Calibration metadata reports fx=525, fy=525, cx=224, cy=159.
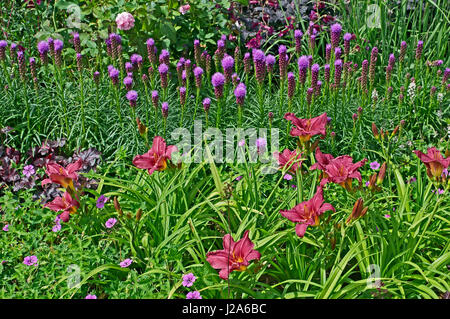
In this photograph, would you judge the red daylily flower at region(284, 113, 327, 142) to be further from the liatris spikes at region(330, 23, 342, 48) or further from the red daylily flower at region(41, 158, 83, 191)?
the liatris spikes at region(330, 23, 342, 48)

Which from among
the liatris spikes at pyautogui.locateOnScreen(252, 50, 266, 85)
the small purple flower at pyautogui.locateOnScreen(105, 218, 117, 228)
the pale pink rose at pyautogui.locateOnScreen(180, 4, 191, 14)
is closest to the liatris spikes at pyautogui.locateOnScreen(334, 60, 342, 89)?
the liatris spikes at pyautogui.locateOnScreen(252, 50, 266, 85)

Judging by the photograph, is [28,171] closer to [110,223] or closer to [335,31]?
[110,223]

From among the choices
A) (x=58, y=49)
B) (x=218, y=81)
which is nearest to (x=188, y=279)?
(x=218, y=81)

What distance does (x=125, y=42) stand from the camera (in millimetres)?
4430

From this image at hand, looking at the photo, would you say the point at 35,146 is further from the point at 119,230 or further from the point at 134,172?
the point at 119,230

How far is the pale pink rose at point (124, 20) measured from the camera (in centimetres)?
408

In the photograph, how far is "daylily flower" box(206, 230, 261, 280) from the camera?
207cm

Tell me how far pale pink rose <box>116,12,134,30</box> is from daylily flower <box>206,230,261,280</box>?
2528mm

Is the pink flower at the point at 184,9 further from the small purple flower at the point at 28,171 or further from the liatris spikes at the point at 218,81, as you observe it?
the small purple flower at the point at 28,171

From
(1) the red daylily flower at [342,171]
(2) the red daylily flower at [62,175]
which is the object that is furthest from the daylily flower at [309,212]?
(2) the red daylily flower at [62,175]

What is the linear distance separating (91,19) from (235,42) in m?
1.40

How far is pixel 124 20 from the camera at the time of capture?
4.08 meters

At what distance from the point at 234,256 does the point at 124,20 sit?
2589 mm
